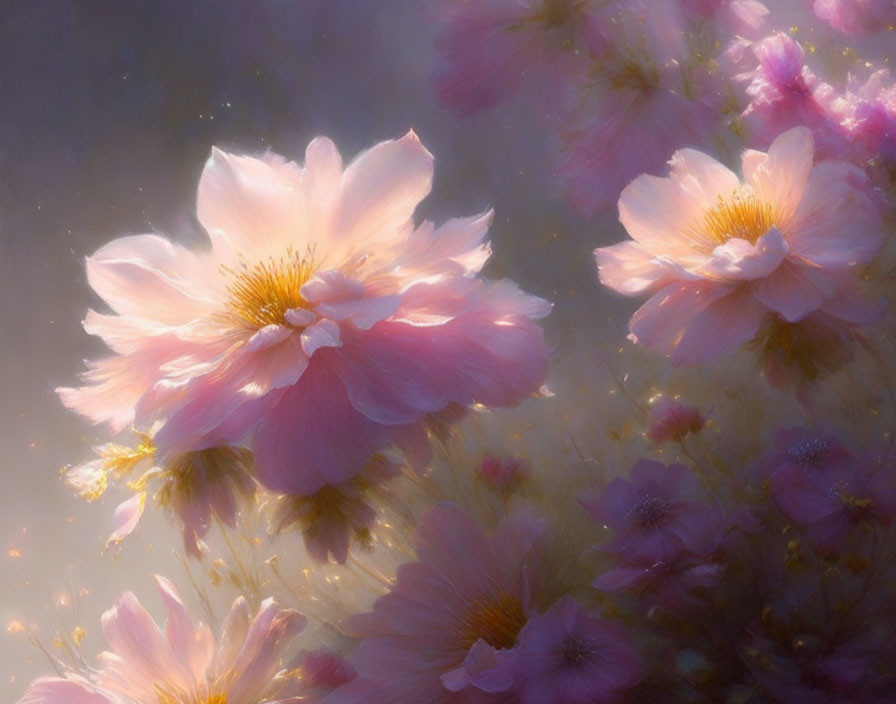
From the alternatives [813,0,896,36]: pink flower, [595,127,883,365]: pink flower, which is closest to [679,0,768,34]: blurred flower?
[813,0,896,36]: pink flower

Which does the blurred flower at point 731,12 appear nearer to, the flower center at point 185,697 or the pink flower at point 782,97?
the pink flower at point 782,97

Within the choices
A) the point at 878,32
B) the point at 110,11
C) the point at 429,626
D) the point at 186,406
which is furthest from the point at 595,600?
the point at 110,11

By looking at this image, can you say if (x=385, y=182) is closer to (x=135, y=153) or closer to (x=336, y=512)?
(x=336, y=512)

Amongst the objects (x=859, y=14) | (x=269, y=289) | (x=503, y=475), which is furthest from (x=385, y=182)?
(x=859, y=14)

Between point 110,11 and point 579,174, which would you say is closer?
point 579,174

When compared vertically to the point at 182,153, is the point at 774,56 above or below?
below

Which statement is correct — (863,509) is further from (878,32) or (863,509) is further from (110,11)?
(110,11)

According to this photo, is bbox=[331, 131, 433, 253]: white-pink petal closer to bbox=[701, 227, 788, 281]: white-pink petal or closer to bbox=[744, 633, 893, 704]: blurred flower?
bbox=[701, 227, 788, 281]: white-pink petal
